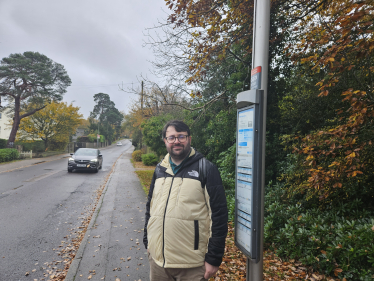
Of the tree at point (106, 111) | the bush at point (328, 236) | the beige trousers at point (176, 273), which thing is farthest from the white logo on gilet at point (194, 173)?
the tree at point (106, 111)

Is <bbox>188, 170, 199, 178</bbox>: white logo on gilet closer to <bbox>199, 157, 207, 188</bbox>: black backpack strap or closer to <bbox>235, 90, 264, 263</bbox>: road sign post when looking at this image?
<bbox>199, 157, 207, 188</bbox>: black backpack strap

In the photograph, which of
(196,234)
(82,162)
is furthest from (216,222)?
(82,162)

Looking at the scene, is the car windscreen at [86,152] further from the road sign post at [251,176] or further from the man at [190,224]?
the road sign post at [251,176]

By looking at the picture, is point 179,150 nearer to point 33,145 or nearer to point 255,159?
point 255,159

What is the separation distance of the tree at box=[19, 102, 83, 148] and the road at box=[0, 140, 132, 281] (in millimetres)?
23837

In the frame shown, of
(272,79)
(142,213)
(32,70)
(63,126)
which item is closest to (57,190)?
(142,213)

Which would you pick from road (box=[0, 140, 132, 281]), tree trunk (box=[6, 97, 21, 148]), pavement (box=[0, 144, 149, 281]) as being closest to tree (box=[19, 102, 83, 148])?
tree trunk (box=[6, 97, 21, 148])

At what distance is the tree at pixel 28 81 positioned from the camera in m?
25.3

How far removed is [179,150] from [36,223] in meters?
5.46

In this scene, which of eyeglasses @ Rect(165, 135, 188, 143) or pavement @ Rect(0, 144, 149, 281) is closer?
eyeglasses @ Rect(165, 135, 188, 143)

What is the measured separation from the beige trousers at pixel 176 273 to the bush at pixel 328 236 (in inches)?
Answer: 89.5

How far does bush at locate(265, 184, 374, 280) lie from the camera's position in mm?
3125

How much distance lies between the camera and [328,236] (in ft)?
11.9

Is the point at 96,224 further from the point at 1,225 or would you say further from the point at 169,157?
the point at 169,157
